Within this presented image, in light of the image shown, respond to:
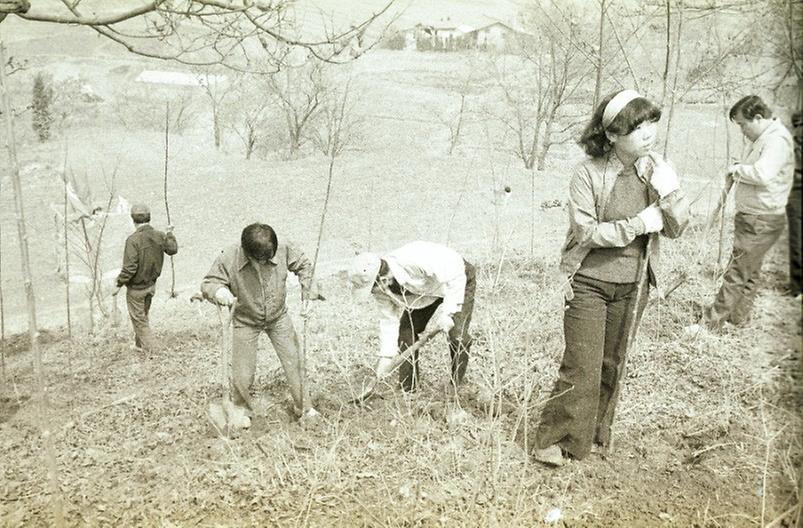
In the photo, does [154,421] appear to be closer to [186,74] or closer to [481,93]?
[481,93]

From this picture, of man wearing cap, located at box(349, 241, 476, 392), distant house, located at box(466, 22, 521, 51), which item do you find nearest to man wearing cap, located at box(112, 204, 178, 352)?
man wearing cap, located at box(349, 241, 476, 392)

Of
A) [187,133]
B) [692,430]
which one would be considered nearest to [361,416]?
[692,430]

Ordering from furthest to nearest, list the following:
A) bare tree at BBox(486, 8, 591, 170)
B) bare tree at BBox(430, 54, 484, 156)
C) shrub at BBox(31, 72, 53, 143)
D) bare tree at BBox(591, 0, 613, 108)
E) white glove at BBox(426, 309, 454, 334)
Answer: bare tree at BBox(430, 54, 484, 156)
shrub at BBox(31, 72, 53, 143)
bare tree at BBox(486, 8, 591, 170)
bare tree at BBox(591, 0, 613, 108)
white glove at BBox(426, 309, 454, 334)

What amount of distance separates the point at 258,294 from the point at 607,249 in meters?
1.93

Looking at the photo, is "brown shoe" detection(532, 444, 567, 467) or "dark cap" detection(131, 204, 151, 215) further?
"dark cap" detection(131, 204, 151, 215)

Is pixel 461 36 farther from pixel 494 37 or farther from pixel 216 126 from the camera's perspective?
pixel 216 126

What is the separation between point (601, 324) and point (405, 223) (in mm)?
8237

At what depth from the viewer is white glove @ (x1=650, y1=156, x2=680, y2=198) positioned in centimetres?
257

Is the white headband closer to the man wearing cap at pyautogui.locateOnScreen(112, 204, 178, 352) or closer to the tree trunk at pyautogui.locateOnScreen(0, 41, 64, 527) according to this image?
the tree trunk at pyautogui.locateOnScreen(0, 41, 64, 527)

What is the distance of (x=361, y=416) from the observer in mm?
3580

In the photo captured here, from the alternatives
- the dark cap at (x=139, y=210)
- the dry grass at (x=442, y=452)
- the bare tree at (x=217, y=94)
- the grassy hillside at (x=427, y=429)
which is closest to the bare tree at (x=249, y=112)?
the bare tree at (x=217, y=94)

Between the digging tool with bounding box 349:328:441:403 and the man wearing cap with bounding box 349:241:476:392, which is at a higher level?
the man wearing cap with bounding box 349:241:476:392

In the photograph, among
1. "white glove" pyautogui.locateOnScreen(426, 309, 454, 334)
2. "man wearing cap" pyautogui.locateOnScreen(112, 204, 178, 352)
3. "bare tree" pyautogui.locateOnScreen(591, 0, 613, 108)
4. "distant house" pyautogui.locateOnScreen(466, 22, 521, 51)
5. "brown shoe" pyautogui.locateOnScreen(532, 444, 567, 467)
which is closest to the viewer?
"brown shoe" pyautogui.locateOnScreen(532, 444, 567, 467)

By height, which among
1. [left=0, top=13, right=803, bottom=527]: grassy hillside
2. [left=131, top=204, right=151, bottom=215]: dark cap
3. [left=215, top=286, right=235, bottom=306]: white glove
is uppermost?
[left=131, top=204, right=151, bottom=215]: dark cap
